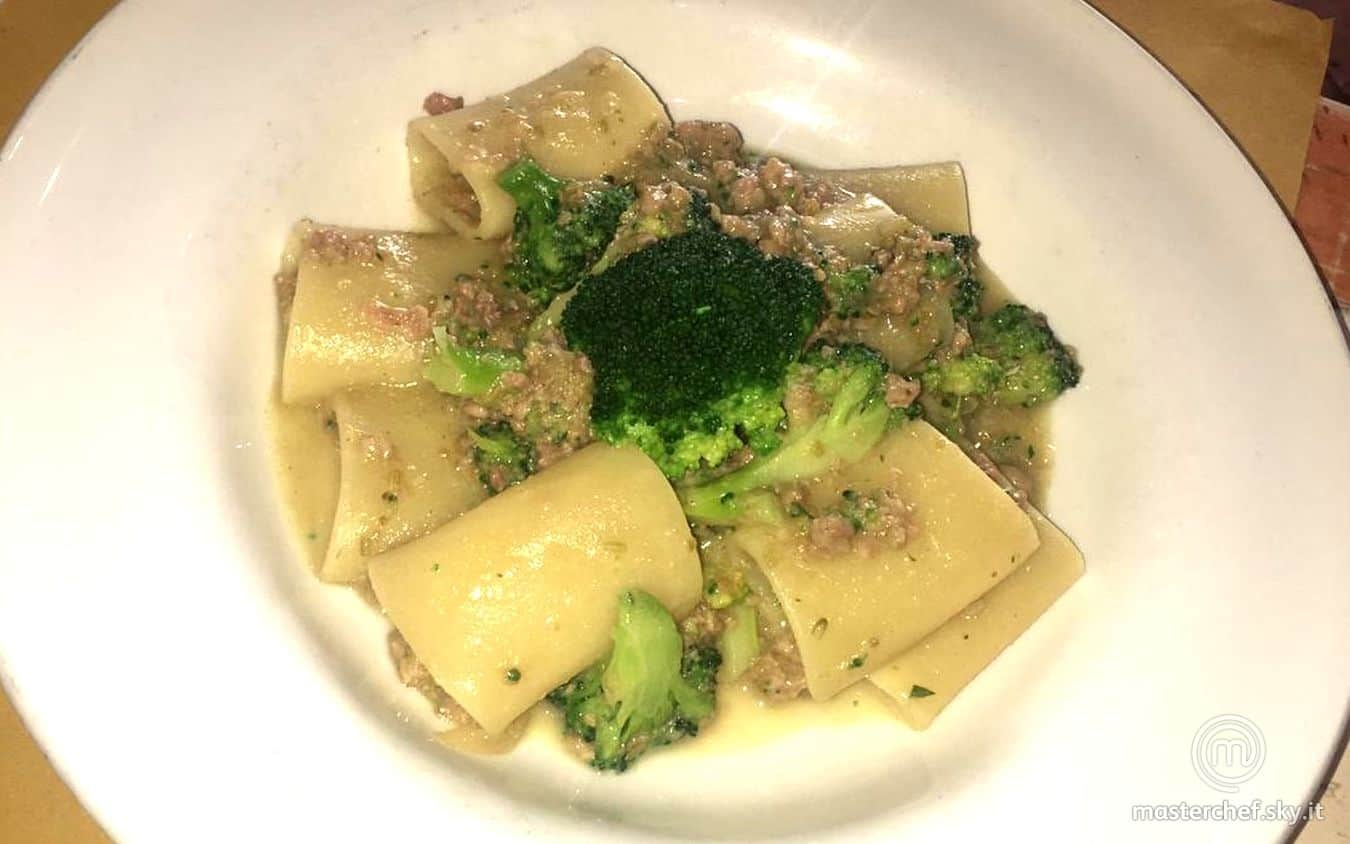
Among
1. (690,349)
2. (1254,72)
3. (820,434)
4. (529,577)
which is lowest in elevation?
(529,577)

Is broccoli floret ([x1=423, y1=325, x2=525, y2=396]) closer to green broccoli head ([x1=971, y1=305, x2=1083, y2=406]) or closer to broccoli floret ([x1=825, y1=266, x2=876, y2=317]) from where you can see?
broccoli floret ([x1=825, y1=266, x2=876, y2=317])

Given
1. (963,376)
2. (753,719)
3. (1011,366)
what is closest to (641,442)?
(753,719)

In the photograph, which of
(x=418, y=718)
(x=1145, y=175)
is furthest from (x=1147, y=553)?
(x=418, y=718)

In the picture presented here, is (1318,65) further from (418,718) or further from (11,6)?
(11,6)

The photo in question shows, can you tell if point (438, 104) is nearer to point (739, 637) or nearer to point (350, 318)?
point (350, 318)

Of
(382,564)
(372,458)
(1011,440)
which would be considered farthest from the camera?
(1011,440)

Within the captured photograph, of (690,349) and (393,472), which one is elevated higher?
(690,349)
